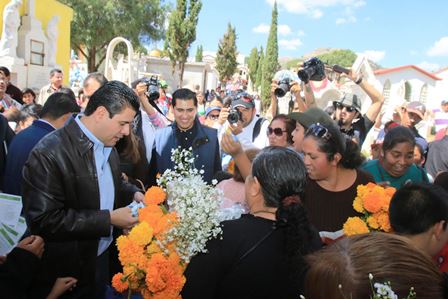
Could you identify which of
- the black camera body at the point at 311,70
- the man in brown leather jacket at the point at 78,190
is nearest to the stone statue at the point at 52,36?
the black camera body at the point at 311,70

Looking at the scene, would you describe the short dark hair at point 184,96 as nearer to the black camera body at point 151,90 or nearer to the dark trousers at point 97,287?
the black camera body at point 151,90

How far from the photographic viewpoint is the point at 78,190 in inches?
89.5

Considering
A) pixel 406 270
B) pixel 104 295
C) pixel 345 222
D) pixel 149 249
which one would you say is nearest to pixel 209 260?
pixel 149 249

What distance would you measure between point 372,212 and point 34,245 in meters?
2.06

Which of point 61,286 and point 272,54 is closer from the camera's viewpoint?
point 61,286

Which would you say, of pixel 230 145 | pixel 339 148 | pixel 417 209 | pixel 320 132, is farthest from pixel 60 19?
pixel 417 209

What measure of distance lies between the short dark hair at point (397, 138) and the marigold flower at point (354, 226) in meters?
1.10

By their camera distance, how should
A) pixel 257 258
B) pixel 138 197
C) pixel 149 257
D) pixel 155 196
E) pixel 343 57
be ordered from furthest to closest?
1. pixel 343 57
2. pixel 138 197
3. pixel 155 196
4. pixel 149 257
5. pixel 257 258

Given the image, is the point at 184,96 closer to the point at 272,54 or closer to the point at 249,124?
the point at 249,124

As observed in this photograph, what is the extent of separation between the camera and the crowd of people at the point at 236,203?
116 centimetres

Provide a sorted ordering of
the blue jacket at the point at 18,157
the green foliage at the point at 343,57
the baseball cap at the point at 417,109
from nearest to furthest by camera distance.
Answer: the blue jacket at the point at 18,157 < the baseball cap at the point at 417,109 < the green foliage at the point at 343,57

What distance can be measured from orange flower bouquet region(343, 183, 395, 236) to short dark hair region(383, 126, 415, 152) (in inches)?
35.3

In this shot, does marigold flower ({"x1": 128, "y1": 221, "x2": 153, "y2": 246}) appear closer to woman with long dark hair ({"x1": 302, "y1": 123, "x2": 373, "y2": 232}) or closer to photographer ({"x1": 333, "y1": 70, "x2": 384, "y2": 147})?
woman with long dark hair ({"x1": 302, "y1": 123, "x2": 373, "y2": 232})

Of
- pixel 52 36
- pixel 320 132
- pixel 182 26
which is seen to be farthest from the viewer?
pixel 182 26
